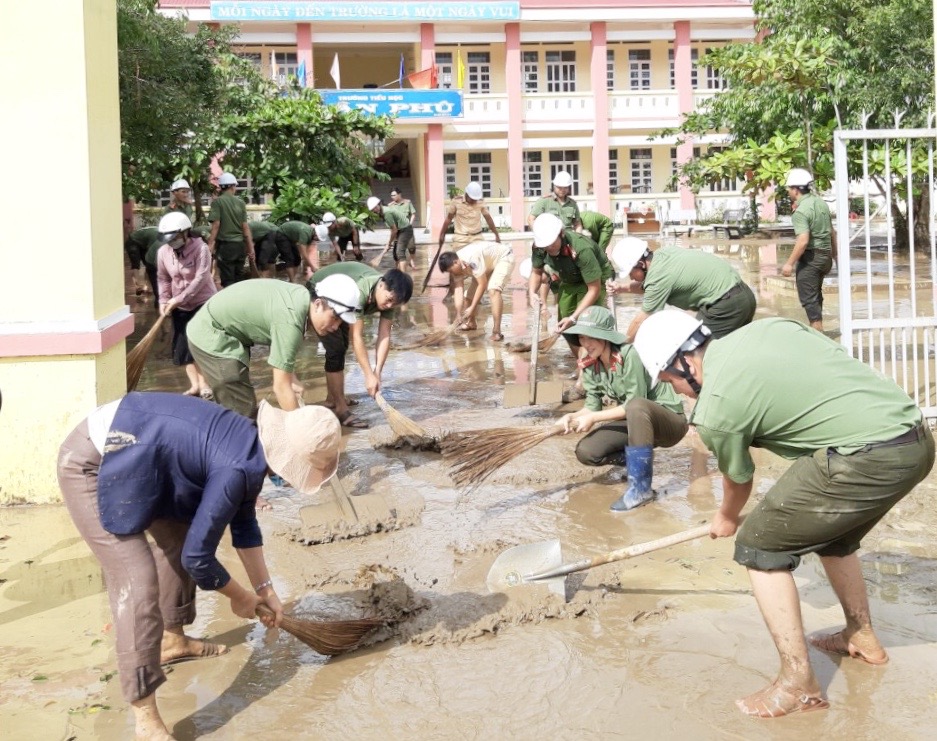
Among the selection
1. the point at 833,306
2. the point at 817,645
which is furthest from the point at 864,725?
the point at 833,306

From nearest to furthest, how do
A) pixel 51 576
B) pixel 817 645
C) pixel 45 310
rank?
pixel 817 645, pixel 51 576, pixel 45 310

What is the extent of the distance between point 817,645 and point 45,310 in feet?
15.8

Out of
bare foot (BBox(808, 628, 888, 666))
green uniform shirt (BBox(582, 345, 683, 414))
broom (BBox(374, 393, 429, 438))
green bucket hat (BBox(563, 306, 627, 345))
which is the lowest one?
bare foot (BBox(808, 628, 888, 666))

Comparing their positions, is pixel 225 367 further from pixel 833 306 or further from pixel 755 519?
pixel 833 306

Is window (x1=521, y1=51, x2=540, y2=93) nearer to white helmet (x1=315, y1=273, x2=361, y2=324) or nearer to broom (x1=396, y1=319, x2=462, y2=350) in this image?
broom (x1=396, y1=319, x2=462, y2=350)

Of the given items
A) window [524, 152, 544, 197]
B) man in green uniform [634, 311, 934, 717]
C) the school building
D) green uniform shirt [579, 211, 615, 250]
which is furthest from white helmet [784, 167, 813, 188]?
window [524, 152, 544, 197]

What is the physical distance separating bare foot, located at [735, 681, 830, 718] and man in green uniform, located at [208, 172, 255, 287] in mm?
10684

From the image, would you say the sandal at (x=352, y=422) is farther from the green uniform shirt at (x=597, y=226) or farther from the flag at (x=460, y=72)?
the flag at (x=460, y=72)

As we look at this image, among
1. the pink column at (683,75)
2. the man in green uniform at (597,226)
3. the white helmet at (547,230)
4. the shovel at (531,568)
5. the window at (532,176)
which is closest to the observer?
the shovel at (531,568)

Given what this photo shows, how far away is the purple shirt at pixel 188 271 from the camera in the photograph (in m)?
9.38

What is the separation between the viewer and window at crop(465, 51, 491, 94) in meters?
37.2

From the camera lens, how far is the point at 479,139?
36.4m

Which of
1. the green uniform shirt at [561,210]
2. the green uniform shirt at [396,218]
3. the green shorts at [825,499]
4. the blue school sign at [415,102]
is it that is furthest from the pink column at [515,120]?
the green shorts at [825,499]

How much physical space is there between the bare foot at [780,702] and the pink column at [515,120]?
104 feet
